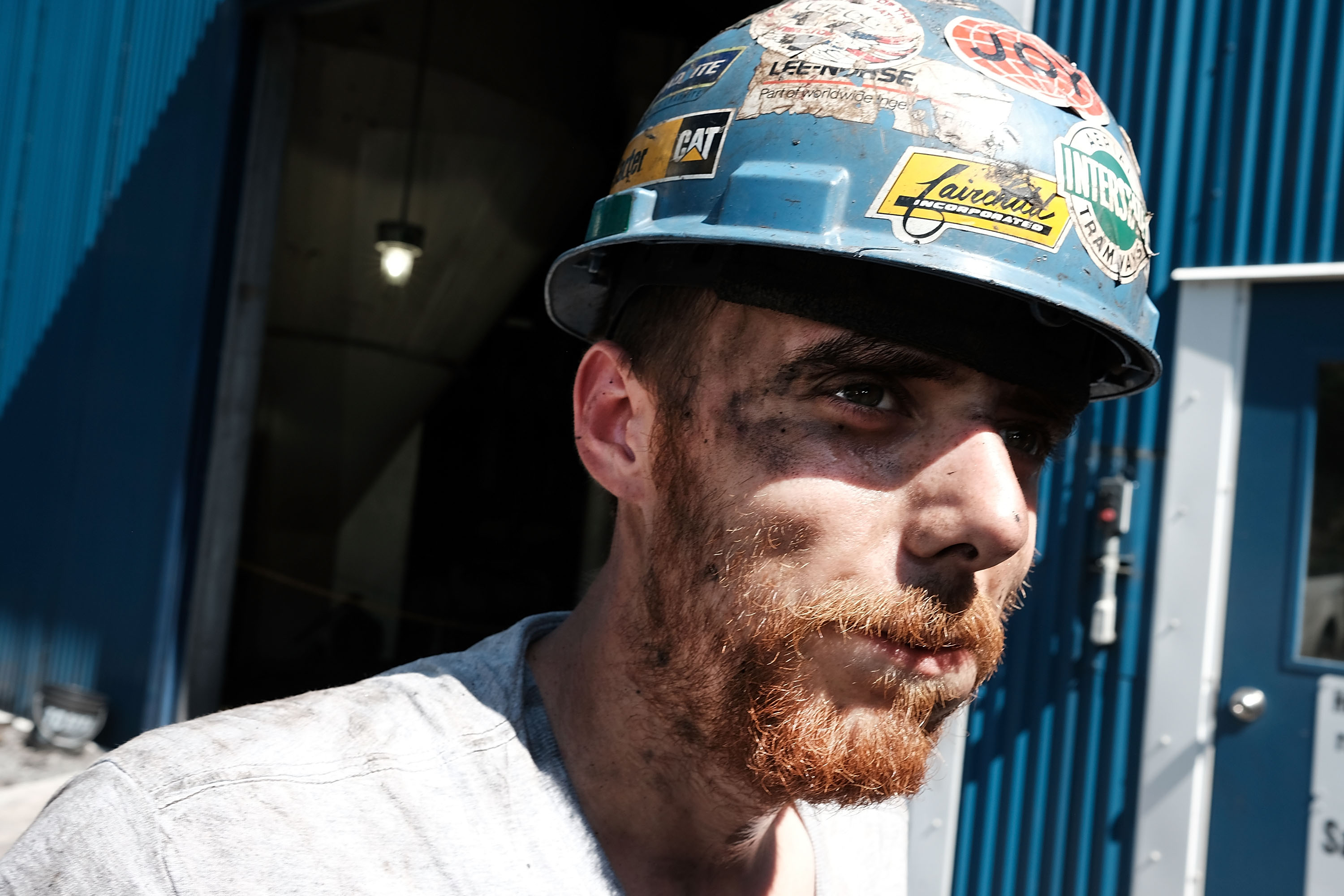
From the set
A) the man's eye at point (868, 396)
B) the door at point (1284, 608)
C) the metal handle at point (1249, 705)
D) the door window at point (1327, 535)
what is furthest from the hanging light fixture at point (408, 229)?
the man's eye at point (868, 396)

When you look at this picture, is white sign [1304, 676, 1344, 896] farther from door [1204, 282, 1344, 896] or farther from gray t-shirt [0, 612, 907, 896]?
gray t-shirt [0, 612, 907, 896]

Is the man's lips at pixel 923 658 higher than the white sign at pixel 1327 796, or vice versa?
the man's lips at pixel 923 658

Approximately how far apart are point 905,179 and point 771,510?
484 mm

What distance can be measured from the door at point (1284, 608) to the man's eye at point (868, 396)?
2785 millimetres

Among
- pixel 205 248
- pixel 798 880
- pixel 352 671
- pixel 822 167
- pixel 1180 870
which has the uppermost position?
pixel 205 248

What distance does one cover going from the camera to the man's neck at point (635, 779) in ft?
4.65

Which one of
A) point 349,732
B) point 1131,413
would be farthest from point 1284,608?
point 349,732

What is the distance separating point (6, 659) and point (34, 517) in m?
1.01

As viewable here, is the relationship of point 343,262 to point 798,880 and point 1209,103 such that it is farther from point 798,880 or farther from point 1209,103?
point 798,880

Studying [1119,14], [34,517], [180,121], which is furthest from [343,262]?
[1119,14]

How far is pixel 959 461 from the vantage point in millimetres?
1325

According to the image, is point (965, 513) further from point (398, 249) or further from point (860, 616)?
point (398, 249)

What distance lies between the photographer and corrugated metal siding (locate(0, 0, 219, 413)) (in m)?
6.52

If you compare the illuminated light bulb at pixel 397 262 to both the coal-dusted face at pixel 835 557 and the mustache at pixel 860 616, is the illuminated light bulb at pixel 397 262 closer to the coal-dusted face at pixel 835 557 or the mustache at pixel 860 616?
the coal-dusted face at pixel 835 557
